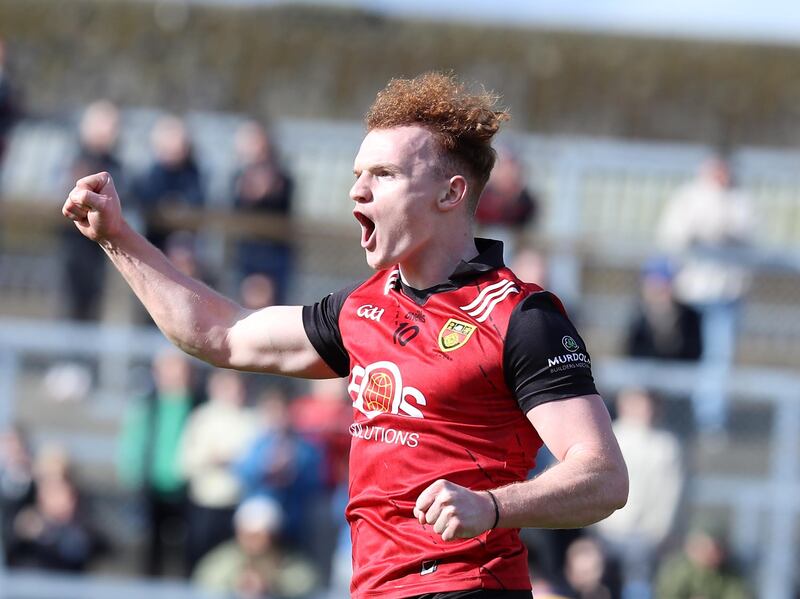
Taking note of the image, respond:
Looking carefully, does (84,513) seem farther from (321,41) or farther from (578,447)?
(321,41)

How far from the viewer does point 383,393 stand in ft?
12.7

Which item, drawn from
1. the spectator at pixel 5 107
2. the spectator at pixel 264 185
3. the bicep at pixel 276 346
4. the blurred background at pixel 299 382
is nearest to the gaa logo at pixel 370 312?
the bicep at pixel 276 346

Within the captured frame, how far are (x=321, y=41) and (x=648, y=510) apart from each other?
13.9 meters

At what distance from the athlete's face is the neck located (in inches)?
1.4

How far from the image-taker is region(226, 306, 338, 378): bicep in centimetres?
426

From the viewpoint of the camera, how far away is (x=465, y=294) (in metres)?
3.89

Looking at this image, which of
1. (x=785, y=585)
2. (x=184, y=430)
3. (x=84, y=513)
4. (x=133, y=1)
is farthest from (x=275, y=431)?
(x=133, y=1)

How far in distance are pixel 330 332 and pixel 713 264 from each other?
21.9 feet

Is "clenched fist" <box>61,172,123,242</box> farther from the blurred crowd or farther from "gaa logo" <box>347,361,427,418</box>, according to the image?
the blurred crowd

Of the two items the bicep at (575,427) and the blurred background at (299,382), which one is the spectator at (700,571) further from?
the bicep at (575,427)

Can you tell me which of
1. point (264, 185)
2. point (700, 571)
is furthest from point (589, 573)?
point (264, 185)

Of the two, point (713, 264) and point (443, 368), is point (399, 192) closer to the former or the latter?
point (443, 368)

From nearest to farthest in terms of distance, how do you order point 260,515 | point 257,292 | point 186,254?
point 260,515 → point 186,254 → point 257,292

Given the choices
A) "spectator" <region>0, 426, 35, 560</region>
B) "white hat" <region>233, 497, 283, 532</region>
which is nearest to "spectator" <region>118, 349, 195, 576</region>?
"white hat" <region>233, 497, 283, 532</region>
